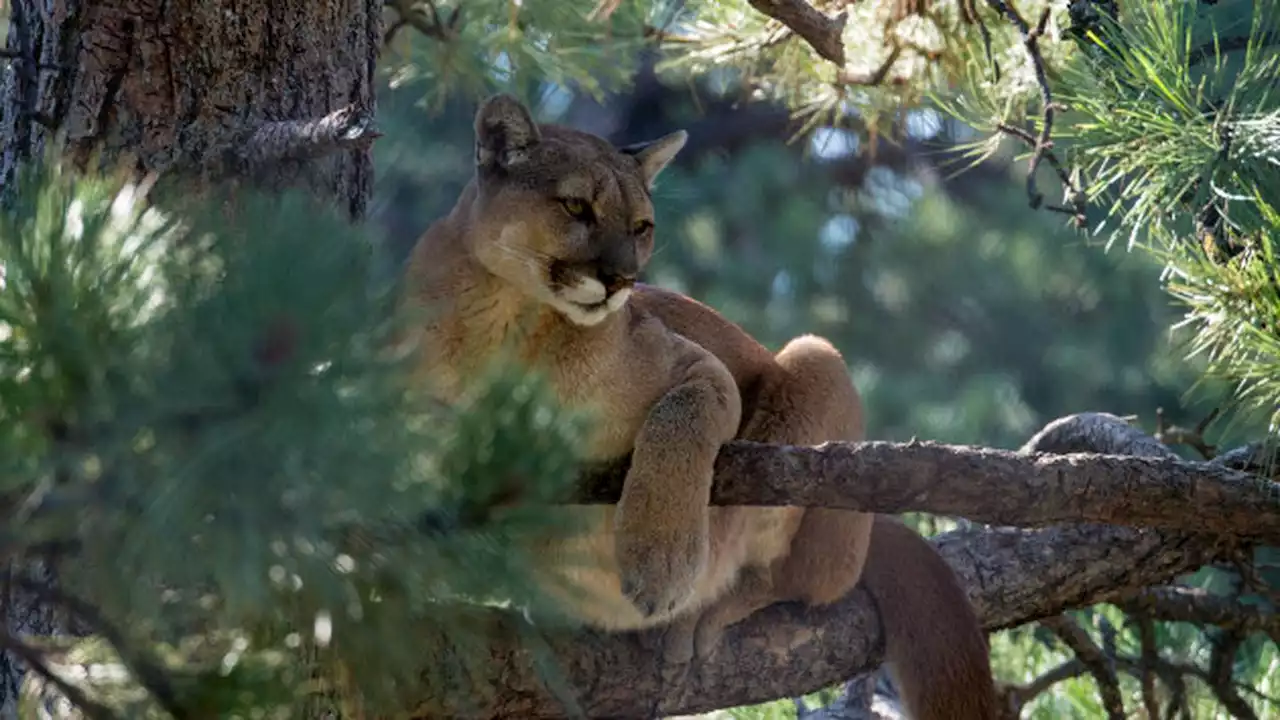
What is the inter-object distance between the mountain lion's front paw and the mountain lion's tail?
0.64 meters

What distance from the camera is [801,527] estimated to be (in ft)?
9.83

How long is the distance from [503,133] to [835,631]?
3.73 feet

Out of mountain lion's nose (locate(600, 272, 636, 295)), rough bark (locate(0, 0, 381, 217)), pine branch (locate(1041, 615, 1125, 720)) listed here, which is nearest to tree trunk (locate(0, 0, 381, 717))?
rough bark (locate(0, 0, 381, 217))

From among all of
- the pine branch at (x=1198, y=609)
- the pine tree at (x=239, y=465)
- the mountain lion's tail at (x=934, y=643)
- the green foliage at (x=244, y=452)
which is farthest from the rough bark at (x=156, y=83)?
the pine branch at (x=1198, y=609)

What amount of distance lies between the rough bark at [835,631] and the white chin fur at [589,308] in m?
0.56

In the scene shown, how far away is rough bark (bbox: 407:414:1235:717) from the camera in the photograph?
2.65 m

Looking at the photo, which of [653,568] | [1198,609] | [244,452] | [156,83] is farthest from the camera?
[1198,609]

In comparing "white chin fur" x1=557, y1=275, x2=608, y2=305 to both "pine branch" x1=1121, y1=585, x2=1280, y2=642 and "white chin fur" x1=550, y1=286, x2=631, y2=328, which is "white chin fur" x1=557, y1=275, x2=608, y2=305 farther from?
"pine branch" x1=1121, y1=585, x2=1280, y2=642

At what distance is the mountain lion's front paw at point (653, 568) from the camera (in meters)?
2.44

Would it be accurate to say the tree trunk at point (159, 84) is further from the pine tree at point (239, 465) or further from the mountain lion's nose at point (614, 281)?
the pine tree at point (239, 465)

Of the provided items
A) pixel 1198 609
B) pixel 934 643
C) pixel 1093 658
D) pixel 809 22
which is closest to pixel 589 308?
pixel 809 22

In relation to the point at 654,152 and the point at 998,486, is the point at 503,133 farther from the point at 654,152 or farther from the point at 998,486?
the point at 998,486

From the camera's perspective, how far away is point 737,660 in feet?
9.26

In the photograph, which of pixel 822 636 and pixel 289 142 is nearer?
pixel 289 142
